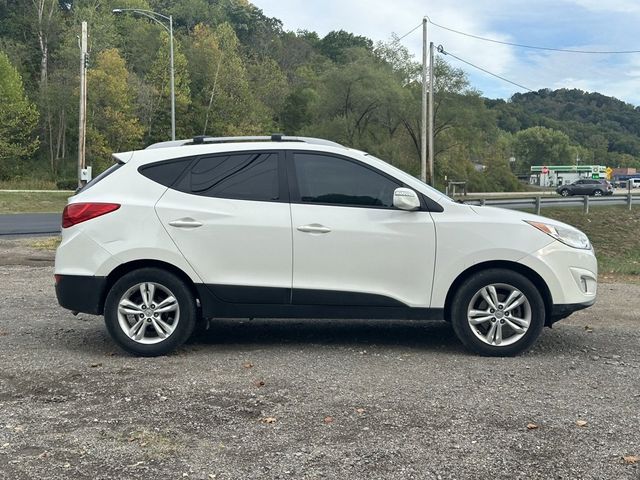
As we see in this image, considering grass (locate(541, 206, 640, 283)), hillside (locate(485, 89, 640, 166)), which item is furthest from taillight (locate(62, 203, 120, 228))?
hillside (locate(485, 89, 640, 166))

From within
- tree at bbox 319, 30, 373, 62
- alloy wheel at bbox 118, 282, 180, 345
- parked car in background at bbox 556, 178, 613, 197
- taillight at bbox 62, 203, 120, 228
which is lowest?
alloy wheel at bbox 118, 282, 180, 345

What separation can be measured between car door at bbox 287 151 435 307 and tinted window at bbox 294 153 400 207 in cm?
9

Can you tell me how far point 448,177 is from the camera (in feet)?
172

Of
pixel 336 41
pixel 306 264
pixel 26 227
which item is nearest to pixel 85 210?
pixel 306 264

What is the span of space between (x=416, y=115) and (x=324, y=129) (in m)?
6.88

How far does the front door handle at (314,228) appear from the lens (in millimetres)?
5426

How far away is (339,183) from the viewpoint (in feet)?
18.4

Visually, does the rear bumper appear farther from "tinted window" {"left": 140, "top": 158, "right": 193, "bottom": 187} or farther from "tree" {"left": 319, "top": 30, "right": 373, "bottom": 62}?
"tree" {"left": 319, "top": 30, "right": 373, "bottom": 62}

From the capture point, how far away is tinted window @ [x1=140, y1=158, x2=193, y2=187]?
5.59 metres

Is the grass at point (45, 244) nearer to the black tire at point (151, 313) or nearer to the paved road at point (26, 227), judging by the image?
the paved road at point (26, 227)

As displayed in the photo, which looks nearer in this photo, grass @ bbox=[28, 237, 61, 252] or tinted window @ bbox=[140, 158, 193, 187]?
tinted window @ bbox=[140, 158, 193, 187]

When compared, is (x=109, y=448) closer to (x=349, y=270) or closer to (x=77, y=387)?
(x=77, y=387)

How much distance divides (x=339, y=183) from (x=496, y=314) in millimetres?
1720

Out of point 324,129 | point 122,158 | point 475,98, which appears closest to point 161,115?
point 324,129
